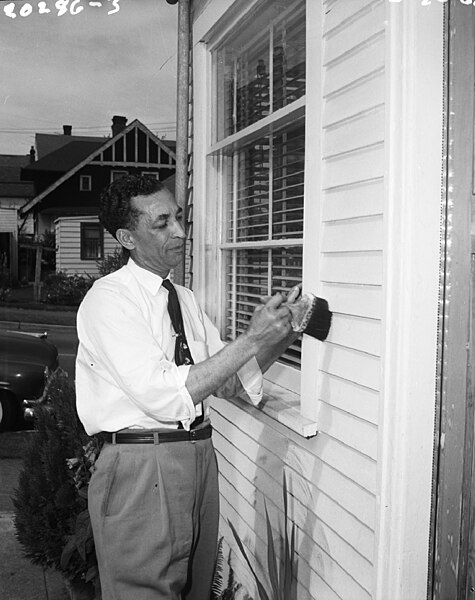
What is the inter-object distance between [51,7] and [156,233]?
1.77 metres

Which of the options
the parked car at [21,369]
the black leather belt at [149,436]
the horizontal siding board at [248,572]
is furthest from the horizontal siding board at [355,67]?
the parked car at [21,369]

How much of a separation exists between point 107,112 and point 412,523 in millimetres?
3280

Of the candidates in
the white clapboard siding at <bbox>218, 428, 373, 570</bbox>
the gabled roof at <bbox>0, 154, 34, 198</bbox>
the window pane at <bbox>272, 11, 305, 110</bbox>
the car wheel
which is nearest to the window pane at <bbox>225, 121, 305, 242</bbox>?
the window pane at <bbox>272, 11, 305, 110</bbox>

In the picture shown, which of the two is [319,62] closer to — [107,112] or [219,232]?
[219,232]

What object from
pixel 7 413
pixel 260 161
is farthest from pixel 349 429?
pixel 7 413

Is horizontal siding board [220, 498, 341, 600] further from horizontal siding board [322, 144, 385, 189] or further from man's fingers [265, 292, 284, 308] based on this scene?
horizontal siding board [322, 144, 385, 189]

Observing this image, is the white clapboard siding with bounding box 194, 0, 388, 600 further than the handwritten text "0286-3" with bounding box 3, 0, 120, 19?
No

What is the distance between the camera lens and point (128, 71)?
419 centimetres

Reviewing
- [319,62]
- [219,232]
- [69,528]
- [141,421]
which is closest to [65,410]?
[69,528]

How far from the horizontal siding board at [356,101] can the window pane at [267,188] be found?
49cm

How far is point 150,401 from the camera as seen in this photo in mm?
1979

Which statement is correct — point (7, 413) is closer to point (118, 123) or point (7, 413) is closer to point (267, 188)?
point (118, 123)

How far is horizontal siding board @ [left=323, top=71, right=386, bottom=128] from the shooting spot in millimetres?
1877

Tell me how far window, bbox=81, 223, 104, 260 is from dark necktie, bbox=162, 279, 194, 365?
6.87 feet
